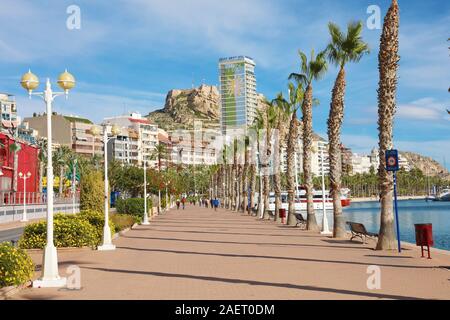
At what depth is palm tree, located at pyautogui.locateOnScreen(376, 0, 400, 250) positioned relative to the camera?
17.5 metres

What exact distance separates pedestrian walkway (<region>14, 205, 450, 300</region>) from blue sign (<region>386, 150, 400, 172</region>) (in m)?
2.63

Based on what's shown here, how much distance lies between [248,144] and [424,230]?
159ft

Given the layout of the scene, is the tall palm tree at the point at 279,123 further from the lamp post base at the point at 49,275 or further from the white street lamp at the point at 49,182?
the lamp post base at the point at 49,275

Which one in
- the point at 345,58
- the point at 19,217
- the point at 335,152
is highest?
the point at 345,58

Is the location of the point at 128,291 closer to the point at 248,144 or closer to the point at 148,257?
the point at 148,257

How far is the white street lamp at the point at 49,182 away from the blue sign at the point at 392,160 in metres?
9.87

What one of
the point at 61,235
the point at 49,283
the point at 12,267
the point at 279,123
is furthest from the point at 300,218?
the point at 12,267

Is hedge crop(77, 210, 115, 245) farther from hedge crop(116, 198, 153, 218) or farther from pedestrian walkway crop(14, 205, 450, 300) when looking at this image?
hedge crop(116, 198, 153, 218)

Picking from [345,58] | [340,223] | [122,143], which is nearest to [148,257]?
[340,223]

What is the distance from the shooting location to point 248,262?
14453mm

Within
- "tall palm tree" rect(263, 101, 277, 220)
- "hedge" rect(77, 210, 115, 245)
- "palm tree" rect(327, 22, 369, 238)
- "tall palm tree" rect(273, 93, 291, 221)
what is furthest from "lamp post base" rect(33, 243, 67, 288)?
"tall palm tree" rect(263, 101, 277, 220)

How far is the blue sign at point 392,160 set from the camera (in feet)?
53.8

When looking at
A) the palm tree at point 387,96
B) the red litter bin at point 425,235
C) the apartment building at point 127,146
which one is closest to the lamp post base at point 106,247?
the palm tree at point 387,96

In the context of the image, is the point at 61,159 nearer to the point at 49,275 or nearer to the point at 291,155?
the point at 291,155
